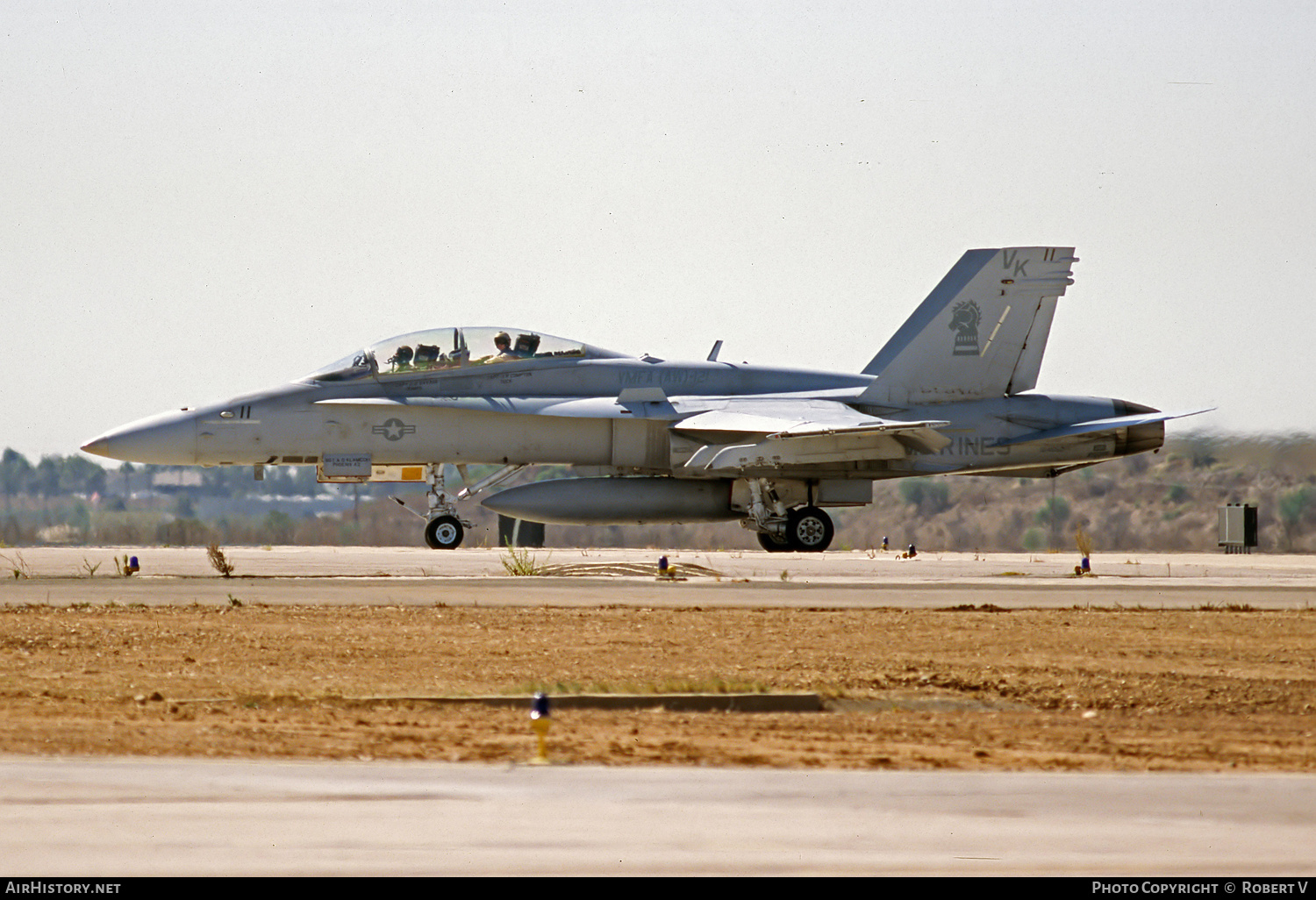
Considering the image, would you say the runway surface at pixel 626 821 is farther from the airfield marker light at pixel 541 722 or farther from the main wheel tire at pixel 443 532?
the main wheel tire at pixel 443 532

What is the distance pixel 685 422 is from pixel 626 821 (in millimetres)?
18008

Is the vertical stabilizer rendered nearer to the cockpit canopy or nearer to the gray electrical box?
the cockpit canopy

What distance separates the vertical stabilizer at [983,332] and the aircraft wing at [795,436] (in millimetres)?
1305

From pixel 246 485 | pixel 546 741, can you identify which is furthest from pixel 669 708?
pixel 246 485

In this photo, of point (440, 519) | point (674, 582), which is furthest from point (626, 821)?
point (440, 519)

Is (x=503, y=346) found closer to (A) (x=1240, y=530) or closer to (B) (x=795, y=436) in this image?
(B) (x=795, y=436)

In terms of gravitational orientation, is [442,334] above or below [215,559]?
above

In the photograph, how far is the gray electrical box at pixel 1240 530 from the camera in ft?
117

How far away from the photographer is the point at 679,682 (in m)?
10.3

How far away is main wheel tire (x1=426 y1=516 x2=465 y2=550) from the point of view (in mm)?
23797

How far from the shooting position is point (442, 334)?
78.4 feet

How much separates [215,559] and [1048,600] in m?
11.1

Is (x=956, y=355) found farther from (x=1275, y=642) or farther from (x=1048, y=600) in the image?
(x=1275, y=642)
